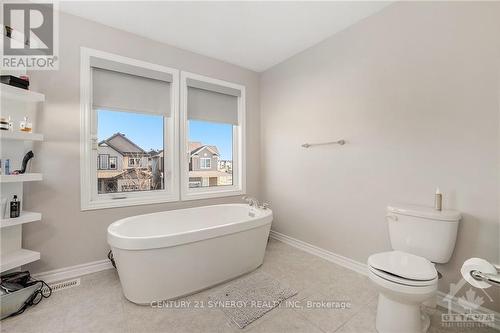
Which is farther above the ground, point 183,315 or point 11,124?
point 11,124

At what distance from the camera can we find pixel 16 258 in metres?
1.66

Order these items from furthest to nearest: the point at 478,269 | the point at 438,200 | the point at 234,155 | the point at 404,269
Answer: the point at 234,155 → the point at 438,200 → the point at 404,269 → the point at 478,269

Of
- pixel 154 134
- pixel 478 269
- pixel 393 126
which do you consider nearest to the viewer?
pixel 478 269

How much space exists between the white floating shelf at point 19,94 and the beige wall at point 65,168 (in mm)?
165

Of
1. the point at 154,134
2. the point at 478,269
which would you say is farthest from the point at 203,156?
the point at 478,269

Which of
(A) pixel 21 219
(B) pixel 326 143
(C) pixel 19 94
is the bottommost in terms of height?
(A) pixel 21 219

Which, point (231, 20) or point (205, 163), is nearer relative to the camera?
point (231, 20)

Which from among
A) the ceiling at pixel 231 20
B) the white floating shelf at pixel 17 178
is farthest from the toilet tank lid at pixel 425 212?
the white floating shelf at pixel 17 178

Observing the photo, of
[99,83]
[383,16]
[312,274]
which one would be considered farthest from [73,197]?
[383,16]

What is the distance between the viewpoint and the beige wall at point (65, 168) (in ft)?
6.33

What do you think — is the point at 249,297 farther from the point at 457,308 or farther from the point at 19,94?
the point at 19,94

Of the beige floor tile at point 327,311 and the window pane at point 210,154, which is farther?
the window pane at point 210,154

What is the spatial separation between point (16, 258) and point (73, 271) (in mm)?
495

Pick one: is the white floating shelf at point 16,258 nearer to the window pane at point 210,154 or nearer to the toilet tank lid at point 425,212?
the window pane at point 210,154
